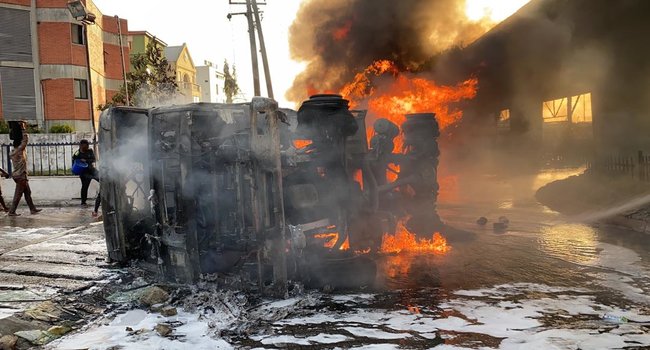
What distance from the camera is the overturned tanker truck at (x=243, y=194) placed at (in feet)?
17.9

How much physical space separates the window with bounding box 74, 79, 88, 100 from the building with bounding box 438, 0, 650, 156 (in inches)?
933

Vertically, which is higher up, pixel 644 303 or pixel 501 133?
pixel 501 133

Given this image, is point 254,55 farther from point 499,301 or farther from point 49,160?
point 499,301

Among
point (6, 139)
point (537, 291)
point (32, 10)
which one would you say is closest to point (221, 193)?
point (537, 291)

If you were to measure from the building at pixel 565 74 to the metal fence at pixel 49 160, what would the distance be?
511 inches

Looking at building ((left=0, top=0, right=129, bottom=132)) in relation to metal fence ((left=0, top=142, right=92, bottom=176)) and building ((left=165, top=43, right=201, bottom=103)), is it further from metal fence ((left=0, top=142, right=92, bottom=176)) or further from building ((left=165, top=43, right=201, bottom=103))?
building ((left=165, top=43, right=201, bottom=103))

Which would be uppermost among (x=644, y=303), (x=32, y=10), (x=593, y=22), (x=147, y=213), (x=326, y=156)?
(x=32, y=10)

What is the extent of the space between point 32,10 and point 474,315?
110 ft

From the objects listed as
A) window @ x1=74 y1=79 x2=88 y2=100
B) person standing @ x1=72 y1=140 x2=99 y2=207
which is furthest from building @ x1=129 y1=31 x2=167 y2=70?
person standing @ x1=72 y1=140 x2=99 y2=207

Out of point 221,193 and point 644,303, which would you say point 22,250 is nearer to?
point 221,193

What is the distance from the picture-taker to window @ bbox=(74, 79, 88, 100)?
3102cm

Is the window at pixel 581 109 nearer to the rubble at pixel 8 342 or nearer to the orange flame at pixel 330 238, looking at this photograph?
the orange flame at pixel 330 238

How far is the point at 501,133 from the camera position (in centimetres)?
2331

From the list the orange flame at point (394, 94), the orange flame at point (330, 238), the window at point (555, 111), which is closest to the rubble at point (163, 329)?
the orange flame at point (330, 238)
